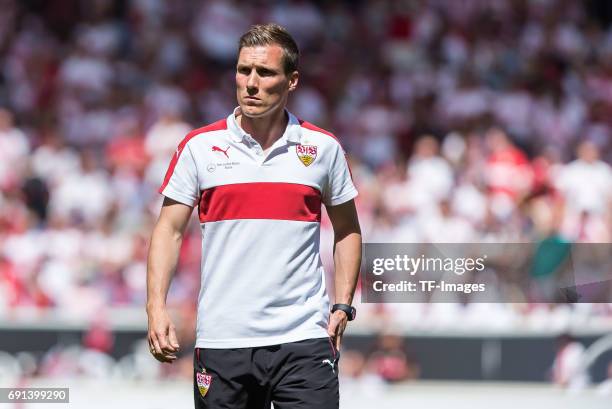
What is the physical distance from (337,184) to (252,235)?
0.44m

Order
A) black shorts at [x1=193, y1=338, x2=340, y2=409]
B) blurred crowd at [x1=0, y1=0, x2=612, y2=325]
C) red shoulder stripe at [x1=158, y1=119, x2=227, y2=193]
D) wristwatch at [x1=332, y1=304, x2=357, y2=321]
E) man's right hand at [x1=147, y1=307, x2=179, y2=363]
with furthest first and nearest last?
blurred crowd at [x1=0, y1=0, x2=612, y2=325]
wristwatch at [x1=332, y1=304, x2=357, y2=321]
red shoulder stripe at [x1=158, y1=119, x2=227, y2=193]
black shorts at [x1=193, y1=338, x2=340, y2=409]
man's right hand at [x1=147, y1=307, x2=179, y2=363]

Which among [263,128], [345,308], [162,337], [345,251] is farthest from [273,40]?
[162,337]

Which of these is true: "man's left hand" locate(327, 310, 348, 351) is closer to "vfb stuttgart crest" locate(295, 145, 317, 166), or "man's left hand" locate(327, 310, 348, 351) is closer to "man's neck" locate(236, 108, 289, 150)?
"vfb stuttgart crest" locate(295, 145, 317, 166)

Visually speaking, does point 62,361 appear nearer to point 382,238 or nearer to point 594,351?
point 382,238

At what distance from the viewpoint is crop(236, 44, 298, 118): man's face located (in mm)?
4332

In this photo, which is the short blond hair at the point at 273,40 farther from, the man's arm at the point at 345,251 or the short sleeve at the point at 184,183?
the man's arm at the point at 345,251

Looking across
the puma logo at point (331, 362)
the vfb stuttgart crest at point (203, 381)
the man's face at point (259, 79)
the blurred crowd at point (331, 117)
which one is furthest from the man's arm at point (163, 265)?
the blurred crowd at point (331, 117)

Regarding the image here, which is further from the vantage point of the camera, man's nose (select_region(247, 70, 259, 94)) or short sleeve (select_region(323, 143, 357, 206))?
short sleeve (select_region(323, 143, 357, 206))

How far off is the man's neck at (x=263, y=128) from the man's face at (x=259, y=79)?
54 mm

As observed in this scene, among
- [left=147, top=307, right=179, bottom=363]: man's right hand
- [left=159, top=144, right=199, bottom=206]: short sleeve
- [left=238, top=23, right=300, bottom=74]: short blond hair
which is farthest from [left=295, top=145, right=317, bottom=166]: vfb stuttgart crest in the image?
[left=147, top=307, right=179, bottom=363]: man's right hand

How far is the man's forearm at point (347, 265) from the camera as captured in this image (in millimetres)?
4523

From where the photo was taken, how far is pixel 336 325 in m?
4.45

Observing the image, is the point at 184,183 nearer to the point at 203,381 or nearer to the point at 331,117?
the point at 203,381

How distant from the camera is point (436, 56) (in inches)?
540
